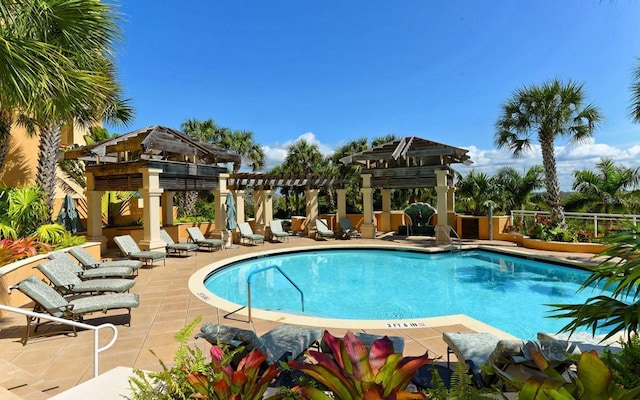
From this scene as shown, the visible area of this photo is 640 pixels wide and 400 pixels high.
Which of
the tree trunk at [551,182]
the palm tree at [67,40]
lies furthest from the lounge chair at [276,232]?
the tree trunk at [551,182]

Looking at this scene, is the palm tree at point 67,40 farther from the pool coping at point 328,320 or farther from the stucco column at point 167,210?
the stucco column at point 167,210

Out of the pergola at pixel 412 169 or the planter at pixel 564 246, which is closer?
the planter at pixel 564 246

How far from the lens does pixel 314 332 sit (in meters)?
4.57

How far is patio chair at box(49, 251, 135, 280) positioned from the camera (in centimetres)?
743

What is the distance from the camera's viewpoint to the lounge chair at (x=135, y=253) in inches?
423

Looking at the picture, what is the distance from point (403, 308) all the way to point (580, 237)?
10.4 m

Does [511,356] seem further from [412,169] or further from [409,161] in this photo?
[409,161]

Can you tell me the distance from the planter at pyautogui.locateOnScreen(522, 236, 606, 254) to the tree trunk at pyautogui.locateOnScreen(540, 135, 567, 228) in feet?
4.96

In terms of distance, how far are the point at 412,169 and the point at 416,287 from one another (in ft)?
26.9

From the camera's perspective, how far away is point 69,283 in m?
6.72

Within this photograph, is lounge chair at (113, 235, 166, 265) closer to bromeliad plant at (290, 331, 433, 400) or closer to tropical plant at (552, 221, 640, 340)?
bromeliad plant at (290, 331, 433, 400)

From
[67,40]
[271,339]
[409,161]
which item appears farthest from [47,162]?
[409,161]

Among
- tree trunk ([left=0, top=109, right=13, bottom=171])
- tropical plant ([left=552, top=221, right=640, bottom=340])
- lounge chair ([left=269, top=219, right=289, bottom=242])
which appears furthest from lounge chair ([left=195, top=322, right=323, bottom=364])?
lounge chair ([left=269, top=219, right=289, bottom=242])

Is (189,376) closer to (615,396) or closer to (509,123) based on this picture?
(615,396)
